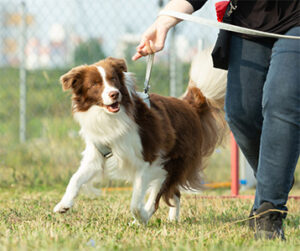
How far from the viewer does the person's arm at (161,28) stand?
270 cm

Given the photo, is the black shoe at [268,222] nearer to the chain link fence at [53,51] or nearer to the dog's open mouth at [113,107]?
the dog's open mouth at [113,107]

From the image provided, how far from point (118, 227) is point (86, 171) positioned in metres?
0.65

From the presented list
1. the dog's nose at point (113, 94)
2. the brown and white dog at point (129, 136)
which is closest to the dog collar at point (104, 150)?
the brown and white dog at point (129, 136)

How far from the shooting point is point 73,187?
11.1 ft

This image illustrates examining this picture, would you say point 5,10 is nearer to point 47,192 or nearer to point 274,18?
point 47,192

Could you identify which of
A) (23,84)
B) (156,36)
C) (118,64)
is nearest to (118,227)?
(156,36)

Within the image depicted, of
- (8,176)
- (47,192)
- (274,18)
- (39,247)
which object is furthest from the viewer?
(8,176)

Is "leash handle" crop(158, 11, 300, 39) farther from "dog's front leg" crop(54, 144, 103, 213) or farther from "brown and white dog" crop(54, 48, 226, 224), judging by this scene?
"dog's front leg" crop(54, 144, 103, 213)

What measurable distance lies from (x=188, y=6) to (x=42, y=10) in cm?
410

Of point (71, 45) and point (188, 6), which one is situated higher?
point (188, 6)

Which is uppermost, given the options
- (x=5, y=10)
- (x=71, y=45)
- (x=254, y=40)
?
(x=254, y=40)

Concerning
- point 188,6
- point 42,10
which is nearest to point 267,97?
point 188,6

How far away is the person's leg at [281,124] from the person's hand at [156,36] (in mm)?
588

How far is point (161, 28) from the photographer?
2.71 metres
